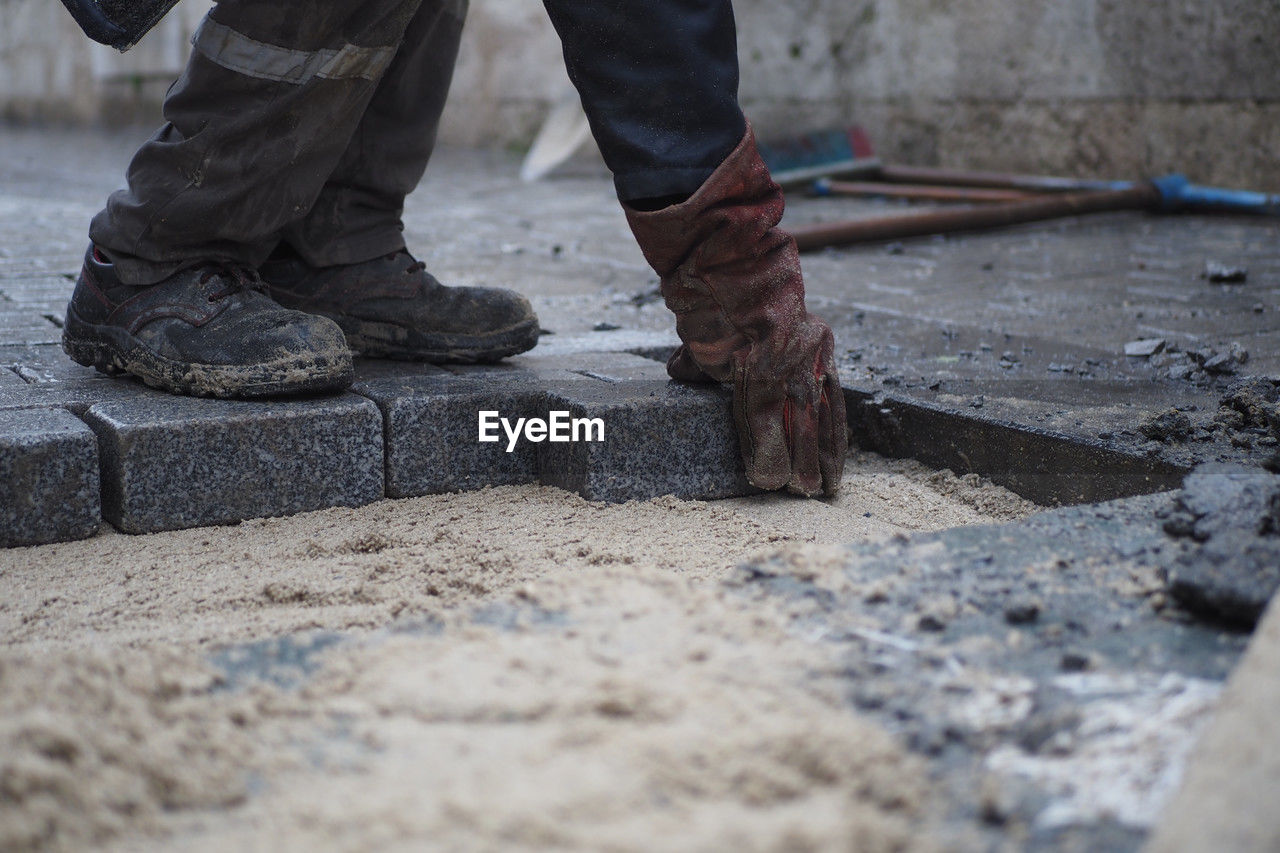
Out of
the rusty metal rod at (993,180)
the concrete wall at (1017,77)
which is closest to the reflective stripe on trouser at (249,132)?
the rusty metal rod at (993,180)

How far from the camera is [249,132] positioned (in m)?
2.00

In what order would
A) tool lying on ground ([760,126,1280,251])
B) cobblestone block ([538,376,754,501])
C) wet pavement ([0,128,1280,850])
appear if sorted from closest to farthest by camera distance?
wet pavement ([0,128,1280,850]) < cobblestone block ([538,376,754,501]) < tool lying on ground ([760,126,1280,251])

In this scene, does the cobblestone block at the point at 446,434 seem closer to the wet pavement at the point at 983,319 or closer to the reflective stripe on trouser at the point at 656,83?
the wet pavement at the point at 983,319

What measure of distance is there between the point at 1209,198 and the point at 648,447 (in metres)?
3.79

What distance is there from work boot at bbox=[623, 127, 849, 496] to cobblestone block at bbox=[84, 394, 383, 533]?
0.56 metres

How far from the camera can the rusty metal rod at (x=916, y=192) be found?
5.30 metres

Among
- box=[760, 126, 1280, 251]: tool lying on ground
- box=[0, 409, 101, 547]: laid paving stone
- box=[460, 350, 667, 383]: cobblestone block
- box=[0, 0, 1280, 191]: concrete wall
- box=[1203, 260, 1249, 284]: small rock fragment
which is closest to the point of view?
box=[0, 409, 101, 547]: laid paving stone

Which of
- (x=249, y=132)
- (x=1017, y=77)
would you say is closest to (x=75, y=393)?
(x=249, y=132)

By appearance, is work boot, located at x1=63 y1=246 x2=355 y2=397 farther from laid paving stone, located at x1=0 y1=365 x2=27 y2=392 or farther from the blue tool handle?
the blue tool handle

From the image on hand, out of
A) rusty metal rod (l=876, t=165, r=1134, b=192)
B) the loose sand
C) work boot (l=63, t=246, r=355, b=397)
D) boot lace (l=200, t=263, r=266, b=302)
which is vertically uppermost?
rusty metal rod (l=876, t=165, r=1134, b=192)

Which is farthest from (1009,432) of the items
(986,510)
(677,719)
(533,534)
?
(677,719)

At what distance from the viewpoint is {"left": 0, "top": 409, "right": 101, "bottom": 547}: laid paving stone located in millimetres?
1722

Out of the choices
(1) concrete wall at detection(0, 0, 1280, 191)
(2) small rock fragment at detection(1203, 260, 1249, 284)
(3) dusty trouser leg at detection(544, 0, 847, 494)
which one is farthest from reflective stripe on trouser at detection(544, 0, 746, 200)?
(1) concrete wall at detection(0, 0, 1280, 191)

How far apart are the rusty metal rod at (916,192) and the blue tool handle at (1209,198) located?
0.56m
